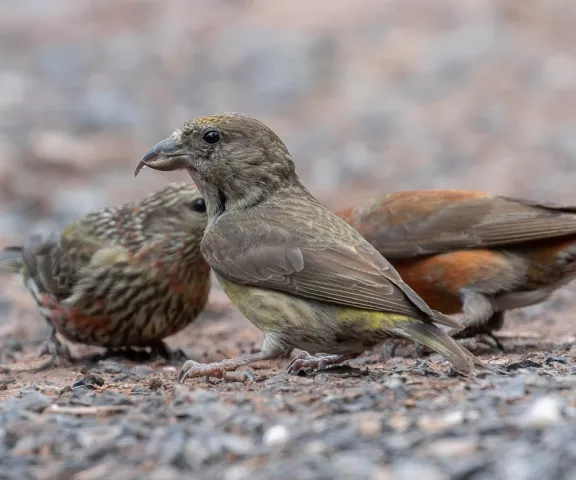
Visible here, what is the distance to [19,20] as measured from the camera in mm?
19609

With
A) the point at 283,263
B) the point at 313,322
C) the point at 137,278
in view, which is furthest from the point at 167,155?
the point at 313,322

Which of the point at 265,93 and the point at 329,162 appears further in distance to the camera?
the point at 265,93

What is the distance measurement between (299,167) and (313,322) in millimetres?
8729

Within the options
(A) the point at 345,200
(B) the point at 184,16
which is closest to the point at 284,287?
(A) the point at 345,200

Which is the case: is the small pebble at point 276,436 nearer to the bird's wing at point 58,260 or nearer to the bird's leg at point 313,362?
the bird's leg at point 313,362

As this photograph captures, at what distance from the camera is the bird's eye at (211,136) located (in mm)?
6008

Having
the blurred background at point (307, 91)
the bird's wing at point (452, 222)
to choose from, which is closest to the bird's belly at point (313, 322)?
the bird's wing at point (452, 222)

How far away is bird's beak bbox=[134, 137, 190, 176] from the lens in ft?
19.6

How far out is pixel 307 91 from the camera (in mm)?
16281

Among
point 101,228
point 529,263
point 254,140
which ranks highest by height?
point 254,140

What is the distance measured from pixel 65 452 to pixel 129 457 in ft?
1.02

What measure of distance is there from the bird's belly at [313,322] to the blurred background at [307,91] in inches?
257

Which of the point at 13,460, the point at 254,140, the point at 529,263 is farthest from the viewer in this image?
the point at 529,263

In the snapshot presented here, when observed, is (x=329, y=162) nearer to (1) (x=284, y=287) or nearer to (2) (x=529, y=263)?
(2) (x=529, y=263)
